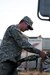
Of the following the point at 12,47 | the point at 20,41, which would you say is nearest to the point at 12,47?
the point at 12,47

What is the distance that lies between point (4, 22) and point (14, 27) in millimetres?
3413

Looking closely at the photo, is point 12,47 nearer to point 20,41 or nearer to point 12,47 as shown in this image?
point 12,47

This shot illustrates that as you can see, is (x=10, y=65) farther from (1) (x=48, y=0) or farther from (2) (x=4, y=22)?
(2) (x=4, y=22)

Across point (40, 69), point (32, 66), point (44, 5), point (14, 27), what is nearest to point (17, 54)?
point (14, 27)

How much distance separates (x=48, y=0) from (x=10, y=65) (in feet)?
2.87

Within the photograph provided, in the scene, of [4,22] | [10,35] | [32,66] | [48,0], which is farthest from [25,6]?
[48,0]

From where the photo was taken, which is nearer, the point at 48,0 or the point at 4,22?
the point at 48,0

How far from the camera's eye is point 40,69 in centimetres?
431

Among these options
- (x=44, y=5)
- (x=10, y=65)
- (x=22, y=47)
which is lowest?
(x=10, y=65)

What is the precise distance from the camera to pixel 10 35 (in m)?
2.94

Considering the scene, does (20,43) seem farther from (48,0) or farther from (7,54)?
(48,0)

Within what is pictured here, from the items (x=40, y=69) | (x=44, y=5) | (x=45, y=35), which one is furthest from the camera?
(x=45, y=35)

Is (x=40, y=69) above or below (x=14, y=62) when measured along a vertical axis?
below

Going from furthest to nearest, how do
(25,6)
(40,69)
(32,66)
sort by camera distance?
(25,6) → (32,66) → (40,69)
